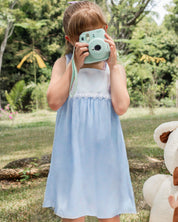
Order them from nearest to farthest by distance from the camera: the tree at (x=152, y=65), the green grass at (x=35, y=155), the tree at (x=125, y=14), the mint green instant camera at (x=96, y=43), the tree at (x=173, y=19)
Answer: the mint green instant camera at (x=96, y=43)
the green grass at (x=35, y=155)
the tree at (x=125, y=14)
the tree at (x=152, y=65)
the tree at (x=173, y=19)

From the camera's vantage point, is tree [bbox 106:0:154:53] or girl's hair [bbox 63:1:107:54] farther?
tree [bbox 106:0:154:53]

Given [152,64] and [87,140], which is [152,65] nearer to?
[152,64]

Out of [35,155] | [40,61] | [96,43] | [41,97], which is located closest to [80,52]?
[96,43]

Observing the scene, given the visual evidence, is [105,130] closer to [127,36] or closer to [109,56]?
[109,56]

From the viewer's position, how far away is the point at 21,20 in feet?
44.1

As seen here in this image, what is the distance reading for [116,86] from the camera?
124cm

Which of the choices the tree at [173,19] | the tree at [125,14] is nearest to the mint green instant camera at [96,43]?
the tree at [125,14]

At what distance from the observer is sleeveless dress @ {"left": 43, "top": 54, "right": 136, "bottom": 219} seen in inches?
47.3

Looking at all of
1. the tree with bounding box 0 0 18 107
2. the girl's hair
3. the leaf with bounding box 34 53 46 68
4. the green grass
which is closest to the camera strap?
the girl's hair

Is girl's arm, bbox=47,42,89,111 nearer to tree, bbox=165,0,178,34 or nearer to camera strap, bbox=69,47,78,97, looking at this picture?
camera strap, bbox=69,47,78,97

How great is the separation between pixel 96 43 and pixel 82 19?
0.39 ft

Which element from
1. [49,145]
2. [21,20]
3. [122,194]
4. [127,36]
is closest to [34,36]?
[21,20]

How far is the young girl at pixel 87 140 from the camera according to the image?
1203mm

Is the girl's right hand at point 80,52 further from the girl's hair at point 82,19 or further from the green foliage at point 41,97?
the green foliage at point 41,97
